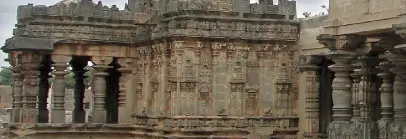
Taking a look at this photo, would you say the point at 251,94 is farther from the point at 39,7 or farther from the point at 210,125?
the point at 39,7

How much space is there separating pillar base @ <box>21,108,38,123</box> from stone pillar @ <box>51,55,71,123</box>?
468mm

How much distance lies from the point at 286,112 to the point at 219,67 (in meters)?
2.02

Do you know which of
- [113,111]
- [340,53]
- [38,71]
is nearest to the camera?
[340,53]

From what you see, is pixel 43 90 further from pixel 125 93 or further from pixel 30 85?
pixel 125 93

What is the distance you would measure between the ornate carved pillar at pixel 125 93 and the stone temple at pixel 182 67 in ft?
0.09

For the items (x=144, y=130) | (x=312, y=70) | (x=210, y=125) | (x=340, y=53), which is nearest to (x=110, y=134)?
(x=144, y=130)

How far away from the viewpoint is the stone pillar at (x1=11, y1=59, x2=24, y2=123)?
2233 centimetres

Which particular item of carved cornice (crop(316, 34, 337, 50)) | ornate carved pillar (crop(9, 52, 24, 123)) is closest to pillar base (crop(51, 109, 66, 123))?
ornate carved pillar (crop(9, 52, 24, 123))

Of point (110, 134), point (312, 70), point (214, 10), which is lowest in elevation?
point (110, 134)

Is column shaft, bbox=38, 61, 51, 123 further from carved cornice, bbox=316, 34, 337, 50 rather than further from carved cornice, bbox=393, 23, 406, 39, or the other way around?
carved cornice, bbox=393, 23, 406, 39

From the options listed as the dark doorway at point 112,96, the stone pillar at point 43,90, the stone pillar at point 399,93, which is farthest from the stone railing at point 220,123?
the stone pillar at point 399,93

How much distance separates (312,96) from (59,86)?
6.41 m

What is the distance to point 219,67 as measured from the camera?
20.5 meters

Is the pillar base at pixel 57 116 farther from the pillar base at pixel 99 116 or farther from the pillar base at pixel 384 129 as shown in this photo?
the pillar base at pixel 384 129
